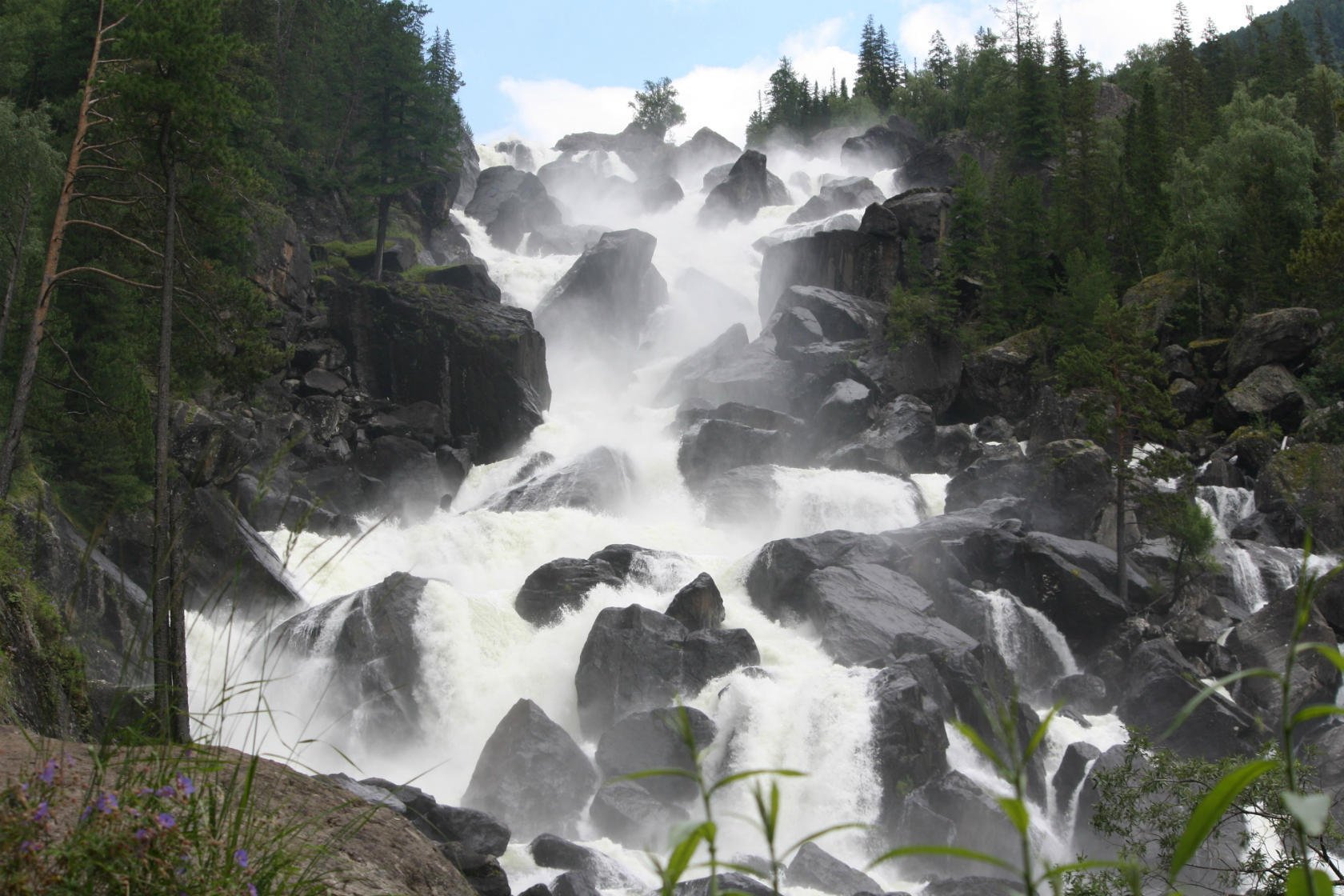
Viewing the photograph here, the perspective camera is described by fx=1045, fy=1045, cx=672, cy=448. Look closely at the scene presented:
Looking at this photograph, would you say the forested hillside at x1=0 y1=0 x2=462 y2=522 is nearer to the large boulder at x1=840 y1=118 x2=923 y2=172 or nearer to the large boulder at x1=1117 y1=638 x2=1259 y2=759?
the large boulder at x1=1117 y1=638 x2=1259 y2=759

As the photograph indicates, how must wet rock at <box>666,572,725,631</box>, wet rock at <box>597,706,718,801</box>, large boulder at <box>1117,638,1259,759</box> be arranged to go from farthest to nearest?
wet rock at <box>666,572,725,631</box> → large boulder at <box>1117,638,1259,759</box> → wet rock at <box>597,706,718,801</box>

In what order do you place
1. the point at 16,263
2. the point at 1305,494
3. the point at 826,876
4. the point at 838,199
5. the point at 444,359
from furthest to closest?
the point at 838,199 → the point at 444,359 → the point at 1305,494 → the point at 16,263 → the point at 826,876

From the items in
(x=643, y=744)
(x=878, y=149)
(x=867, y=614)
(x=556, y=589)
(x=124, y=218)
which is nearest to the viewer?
(x=124, y=218)

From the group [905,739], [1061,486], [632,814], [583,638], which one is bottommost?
[905,739]

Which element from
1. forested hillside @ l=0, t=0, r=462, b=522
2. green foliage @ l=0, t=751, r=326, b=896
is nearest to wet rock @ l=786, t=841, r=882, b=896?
forested hillside @ l=0, t=0, r=462, b=522

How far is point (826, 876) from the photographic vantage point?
15.9 meters

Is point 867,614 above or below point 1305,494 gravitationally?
above

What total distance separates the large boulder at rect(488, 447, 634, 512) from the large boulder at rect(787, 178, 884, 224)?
1461 inches

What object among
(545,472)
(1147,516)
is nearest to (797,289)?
(545,472)

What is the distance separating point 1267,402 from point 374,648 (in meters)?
31.9

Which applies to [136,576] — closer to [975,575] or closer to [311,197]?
[975,575]

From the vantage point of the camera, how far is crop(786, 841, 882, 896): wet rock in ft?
51.6

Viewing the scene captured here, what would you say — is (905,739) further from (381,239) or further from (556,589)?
(381,239)

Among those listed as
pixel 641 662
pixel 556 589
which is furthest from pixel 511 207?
pixel 641 662
